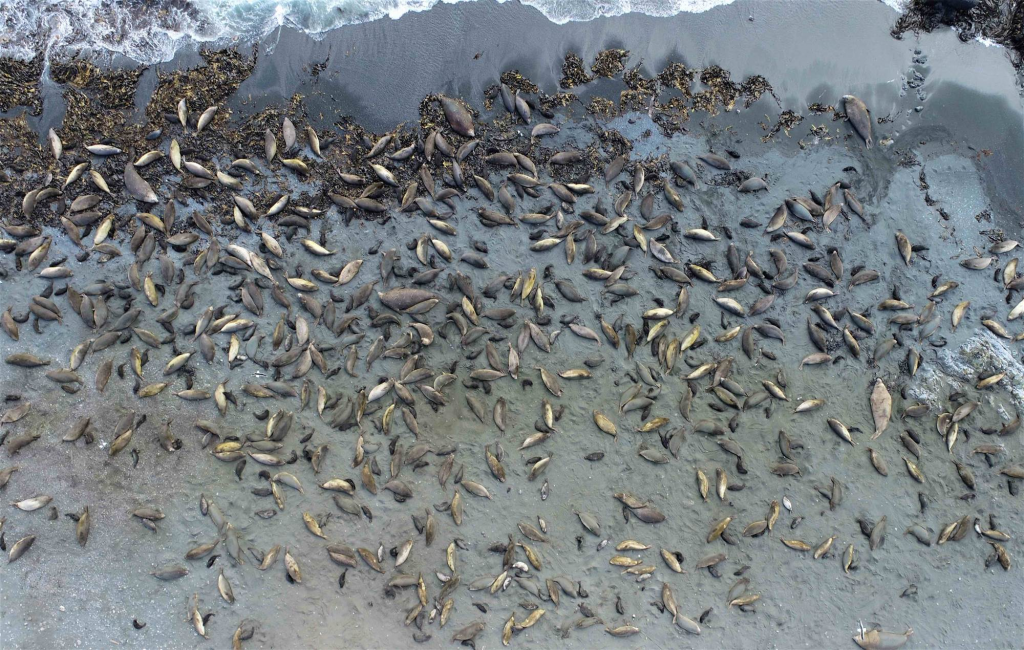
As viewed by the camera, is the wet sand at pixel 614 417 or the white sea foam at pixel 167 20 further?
the white sea foam at pixel 167 20

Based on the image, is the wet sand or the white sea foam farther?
the white sea foam

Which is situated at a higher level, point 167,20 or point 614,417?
point 167,20

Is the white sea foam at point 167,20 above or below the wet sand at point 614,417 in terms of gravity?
above

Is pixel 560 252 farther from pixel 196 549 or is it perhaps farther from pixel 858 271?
pixel 196 549

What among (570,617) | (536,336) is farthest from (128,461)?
(570,617)

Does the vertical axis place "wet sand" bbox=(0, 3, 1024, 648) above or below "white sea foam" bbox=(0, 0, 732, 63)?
below
